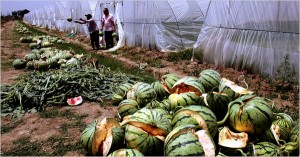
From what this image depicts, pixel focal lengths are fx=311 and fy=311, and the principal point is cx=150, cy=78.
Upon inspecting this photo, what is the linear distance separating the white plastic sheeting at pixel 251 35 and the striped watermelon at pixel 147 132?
5.66 m

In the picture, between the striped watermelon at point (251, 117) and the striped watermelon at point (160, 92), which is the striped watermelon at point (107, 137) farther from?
the striped watermelon at point (251, 117)

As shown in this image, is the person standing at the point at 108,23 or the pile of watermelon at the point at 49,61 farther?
the person standing at the point at 108,23

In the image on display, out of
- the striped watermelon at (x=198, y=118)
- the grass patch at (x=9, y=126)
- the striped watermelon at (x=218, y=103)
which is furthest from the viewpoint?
the grass patch at (x=9, y=126)

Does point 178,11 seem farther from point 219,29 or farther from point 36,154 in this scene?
point 36,154

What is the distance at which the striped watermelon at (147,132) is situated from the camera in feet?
9.87

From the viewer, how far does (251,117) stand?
9.85 ft

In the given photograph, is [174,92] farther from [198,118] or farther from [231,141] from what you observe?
[231,141]

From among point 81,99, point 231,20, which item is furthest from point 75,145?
point 231,20

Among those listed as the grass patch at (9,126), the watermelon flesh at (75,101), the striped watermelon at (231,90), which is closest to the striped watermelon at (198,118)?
the striped watermelon at (231,90)

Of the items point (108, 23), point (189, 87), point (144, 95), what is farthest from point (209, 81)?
point (108, 23)

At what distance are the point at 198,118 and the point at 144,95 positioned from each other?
1.48 meters

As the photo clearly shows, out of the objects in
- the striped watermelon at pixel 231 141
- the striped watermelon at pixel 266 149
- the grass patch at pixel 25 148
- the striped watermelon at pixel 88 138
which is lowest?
the grass patch at pixel 25 148

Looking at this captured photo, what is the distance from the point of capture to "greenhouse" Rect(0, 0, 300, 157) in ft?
9.95

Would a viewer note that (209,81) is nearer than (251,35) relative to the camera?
Yes
